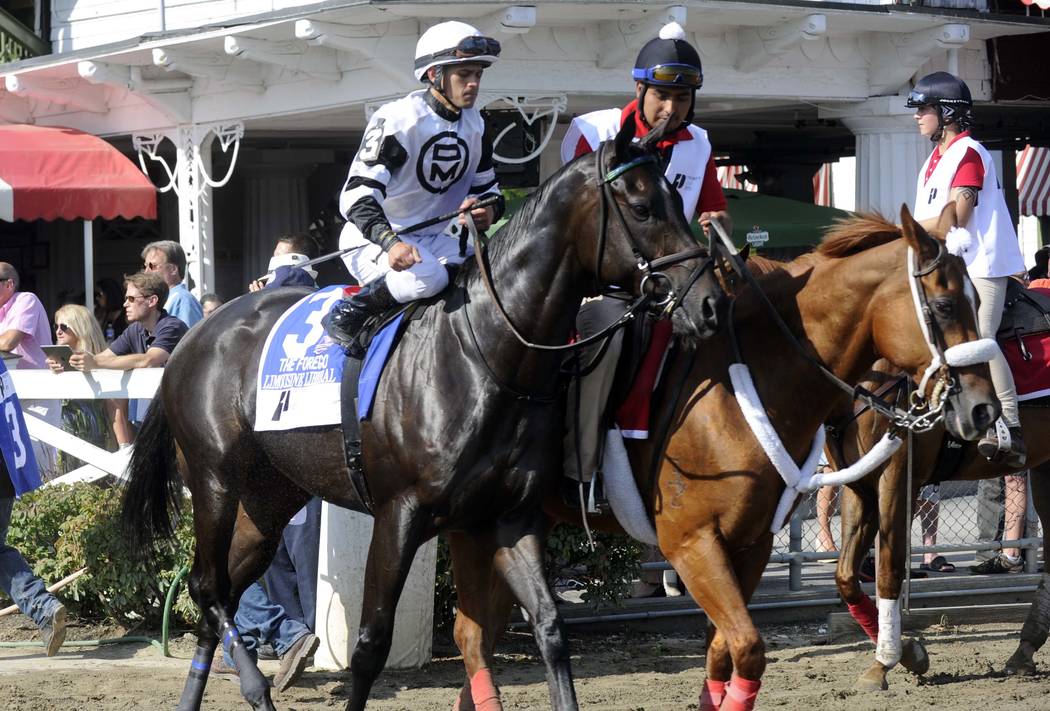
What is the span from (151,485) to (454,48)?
2581 millimetres

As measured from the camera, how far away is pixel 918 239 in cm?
461

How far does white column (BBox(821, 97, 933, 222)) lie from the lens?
11.6 meters

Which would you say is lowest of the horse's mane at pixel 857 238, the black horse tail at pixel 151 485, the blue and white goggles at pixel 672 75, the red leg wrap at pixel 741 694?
the red leg wrap at pixel 741 694

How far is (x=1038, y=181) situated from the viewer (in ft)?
67.1

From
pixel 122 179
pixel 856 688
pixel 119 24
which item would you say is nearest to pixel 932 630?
pixel 856 688

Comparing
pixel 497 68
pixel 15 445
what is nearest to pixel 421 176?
pixel 15 445

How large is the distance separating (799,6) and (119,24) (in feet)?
20.2

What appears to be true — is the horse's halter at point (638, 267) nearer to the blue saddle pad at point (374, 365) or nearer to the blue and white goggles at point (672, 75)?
the blue saddle pad at point (374, 365)

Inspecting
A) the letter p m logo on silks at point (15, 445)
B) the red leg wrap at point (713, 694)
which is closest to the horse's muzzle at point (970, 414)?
the red leg wrap at point (713, 694)

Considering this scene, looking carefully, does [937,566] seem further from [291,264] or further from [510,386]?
[510,386]

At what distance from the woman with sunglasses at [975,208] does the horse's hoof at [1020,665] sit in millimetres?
888

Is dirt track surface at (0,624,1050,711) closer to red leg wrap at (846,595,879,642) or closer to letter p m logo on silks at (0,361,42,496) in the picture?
red leg wrap at (846,595,879,642)

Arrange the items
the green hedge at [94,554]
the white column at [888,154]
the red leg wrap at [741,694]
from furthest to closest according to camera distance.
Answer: the white column at [888,154]
the green hedge at [94,554]
the red leg wrap at [741,694]

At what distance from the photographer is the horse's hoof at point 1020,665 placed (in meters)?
6.67
